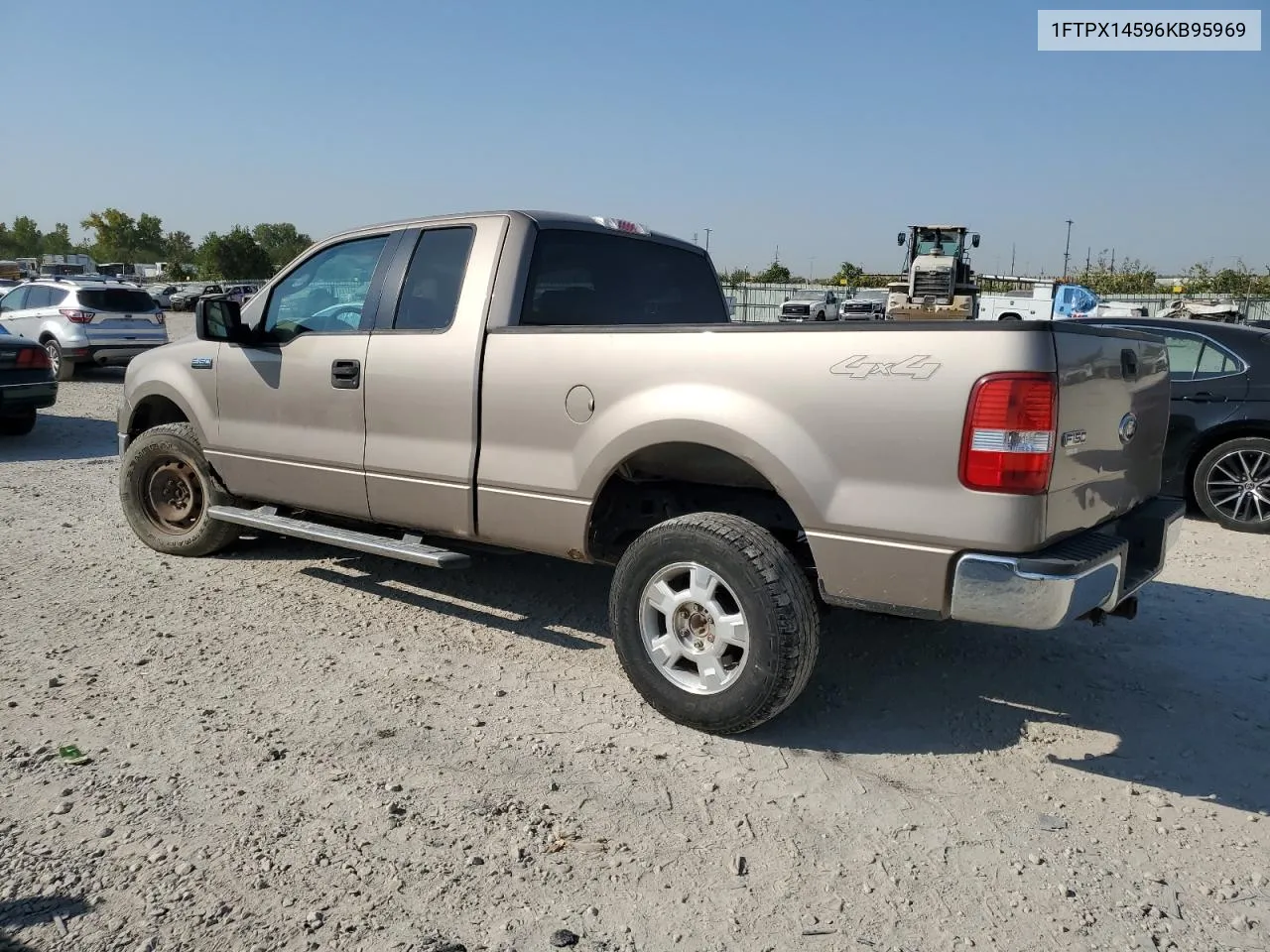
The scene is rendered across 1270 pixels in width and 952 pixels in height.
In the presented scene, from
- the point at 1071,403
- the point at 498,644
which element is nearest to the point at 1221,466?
the point at 1071,403

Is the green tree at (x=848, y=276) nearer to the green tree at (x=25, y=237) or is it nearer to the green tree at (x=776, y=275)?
the green tree at (x=776, y=275)

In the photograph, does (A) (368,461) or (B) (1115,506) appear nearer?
(B) (1115,506)

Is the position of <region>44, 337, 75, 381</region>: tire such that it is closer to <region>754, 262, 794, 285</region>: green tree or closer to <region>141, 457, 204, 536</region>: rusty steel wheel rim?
<region>141, 457, 204, 536</region>: rusty steel wheel rim

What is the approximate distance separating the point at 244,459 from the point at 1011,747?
160 inches

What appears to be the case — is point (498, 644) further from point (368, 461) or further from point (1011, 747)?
point (1011, 747)

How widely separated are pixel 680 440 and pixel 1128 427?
165 cm

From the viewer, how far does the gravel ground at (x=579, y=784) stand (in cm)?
254

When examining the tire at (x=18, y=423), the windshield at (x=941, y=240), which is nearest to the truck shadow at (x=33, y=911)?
the tire at (x=18, y=423)

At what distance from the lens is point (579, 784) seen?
3.22m

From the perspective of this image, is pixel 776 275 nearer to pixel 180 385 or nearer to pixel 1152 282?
pixel 1152 282

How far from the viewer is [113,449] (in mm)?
10047

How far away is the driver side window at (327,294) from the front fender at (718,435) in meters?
1.64

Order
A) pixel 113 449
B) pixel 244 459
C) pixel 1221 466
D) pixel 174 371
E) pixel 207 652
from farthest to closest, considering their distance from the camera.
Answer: pixel 113 449
pixel 1221 466
pixel 174 371
pixel 244 459
pixel 207 652

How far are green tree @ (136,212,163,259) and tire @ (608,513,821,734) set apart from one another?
342ft
